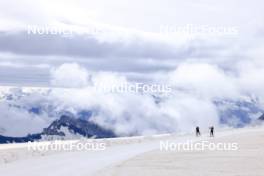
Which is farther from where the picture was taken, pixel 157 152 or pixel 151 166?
pixel 157 152

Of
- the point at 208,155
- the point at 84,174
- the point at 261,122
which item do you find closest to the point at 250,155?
the point at 208,155

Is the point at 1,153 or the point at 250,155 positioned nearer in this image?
the point at 1,153

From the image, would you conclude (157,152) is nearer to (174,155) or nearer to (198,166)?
(174,155)

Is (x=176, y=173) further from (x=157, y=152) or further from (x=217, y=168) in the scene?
(x=157, y=152)

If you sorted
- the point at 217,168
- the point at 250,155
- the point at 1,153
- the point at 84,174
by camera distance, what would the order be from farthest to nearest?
the point at 250,155 → the point at 1,153 → the point at 217,168 → the point at 84,174

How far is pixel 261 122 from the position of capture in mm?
147750

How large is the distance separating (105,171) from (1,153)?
14.6 metres

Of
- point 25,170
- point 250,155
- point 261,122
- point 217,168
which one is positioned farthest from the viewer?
point 261,122

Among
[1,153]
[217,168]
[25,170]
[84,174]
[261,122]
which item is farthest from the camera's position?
[261,122]

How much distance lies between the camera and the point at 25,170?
117ft

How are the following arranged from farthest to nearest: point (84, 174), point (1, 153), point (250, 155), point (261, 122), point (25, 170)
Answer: point (261, 122), point (250, 155), point (1, 153), point (25, 170), point (84, 174)

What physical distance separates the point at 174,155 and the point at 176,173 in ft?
47.5

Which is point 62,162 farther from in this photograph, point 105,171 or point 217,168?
point 217,168

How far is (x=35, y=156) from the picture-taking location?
47125mm
